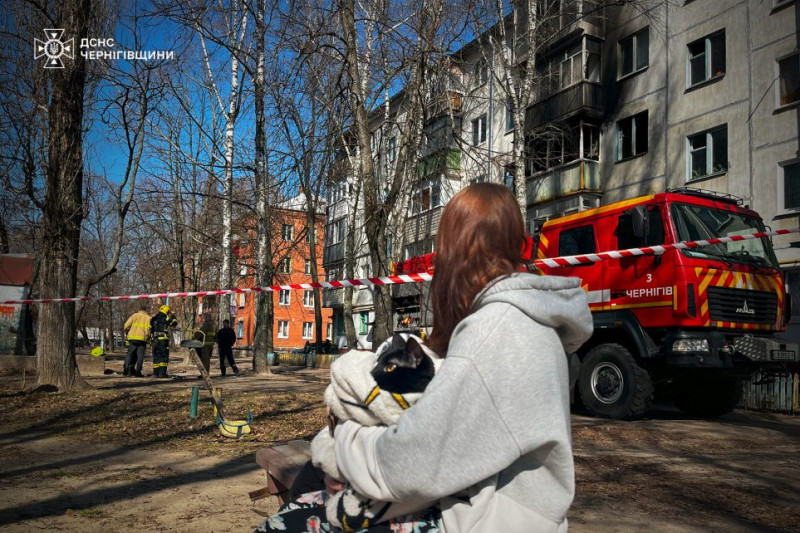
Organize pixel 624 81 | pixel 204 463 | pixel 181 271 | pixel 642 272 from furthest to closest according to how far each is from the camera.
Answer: pixel 181 271 < pixel 624 81 < pixel 642 272 < pixel 204 463

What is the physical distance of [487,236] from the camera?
5.82 feet

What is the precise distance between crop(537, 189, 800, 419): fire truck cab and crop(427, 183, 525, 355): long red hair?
7.32 m

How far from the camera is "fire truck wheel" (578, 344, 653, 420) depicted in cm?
858

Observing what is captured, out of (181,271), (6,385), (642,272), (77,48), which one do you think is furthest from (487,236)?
(181,271)

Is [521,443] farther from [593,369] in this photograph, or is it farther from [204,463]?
[593,369]

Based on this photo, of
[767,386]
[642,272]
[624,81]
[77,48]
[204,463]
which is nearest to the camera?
[204,463]

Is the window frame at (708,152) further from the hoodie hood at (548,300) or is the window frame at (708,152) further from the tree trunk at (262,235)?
the hoodie hood at (548,300)

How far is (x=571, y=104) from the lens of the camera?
22766mm

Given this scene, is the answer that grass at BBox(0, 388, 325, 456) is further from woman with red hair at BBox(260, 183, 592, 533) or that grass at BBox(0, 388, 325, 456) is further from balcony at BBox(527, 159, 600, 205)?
balcony at BBox(527, 159, 600, 205)

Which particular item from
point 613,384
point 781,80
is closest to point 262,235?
point 613,384

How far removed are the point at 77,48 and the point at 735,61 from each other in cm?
1716

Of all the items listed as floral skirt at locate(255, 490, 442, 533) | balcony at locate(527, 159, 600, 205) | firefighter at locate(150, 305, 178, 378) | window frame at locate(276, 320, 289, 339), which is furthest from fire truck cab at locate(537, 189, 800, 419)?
window frame at locate(276, 320, 289, 339)

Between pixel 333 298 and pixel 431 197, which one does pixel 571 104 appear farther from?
pixel 333 298

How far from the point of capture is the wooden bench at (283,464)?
2833 millimetres
